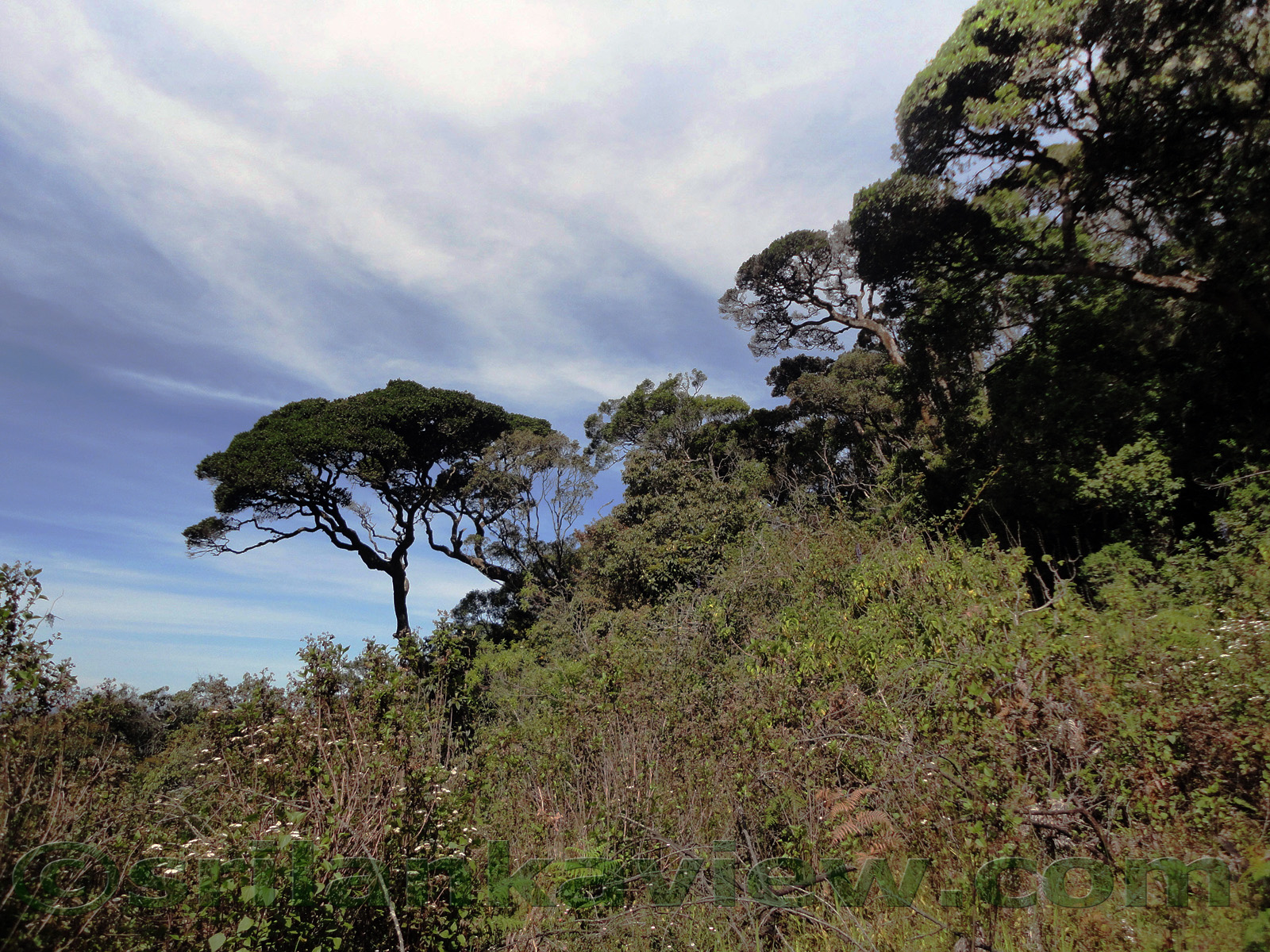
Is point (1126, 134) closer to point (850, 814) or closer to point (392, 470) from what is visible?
point (850, 814)

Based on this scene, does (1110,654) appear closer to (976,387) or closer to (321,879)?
(321,879)

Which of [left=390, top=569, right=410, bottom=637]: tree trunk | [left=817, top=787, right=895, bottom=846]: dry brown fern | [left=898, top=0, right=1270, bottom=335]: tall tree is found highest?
[left=898, top=0, right=1270, bottom=335]: tall tree

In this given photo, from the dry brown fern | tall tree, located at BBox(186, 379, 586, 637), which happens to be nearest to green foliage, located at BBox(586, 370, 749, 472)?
tall tree, located at BBox(186, 379, 586, 637)

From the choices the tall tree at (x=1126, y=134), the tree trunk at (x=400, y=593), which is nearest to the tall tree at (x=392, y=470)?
the tree trunk at (x=400, y=593)

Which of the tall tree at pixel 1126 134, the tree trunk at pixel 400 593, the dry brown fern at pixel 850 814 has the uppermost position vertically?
the tall tree at pixel 1126 134

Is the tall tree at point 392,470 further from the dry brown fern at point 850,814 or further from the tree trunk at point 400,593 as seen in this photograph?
the dry brown fern at point 850,814

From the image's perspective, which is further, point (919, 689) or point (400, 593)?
point (400, 593)

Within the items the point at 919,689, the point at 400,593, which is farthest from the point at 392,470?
the point at 919,689

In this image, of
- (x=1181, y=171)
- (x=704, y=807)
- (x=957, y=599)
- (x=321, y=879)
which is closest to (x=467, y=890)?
(x=321, y=879)

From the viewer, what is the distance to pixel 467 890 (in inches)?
109

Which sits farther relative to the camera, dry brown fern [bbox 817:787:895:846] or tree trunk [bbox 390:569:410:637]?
tree trunk [bbox 390:569:410:637]

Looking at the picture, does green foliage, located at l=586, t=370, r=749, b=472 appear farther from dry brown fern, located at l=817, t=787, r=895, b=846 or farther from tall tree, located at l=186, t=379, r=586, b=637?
dry brown fern, located at l=817, t=787, r=895, b=846

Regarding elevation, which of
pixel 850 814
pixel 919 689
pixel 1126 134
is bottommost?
pixel 850 814

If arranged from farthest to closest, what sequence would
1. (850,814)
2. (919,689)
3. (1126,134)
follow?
(1126,134) < (919,689) < (850,814)
